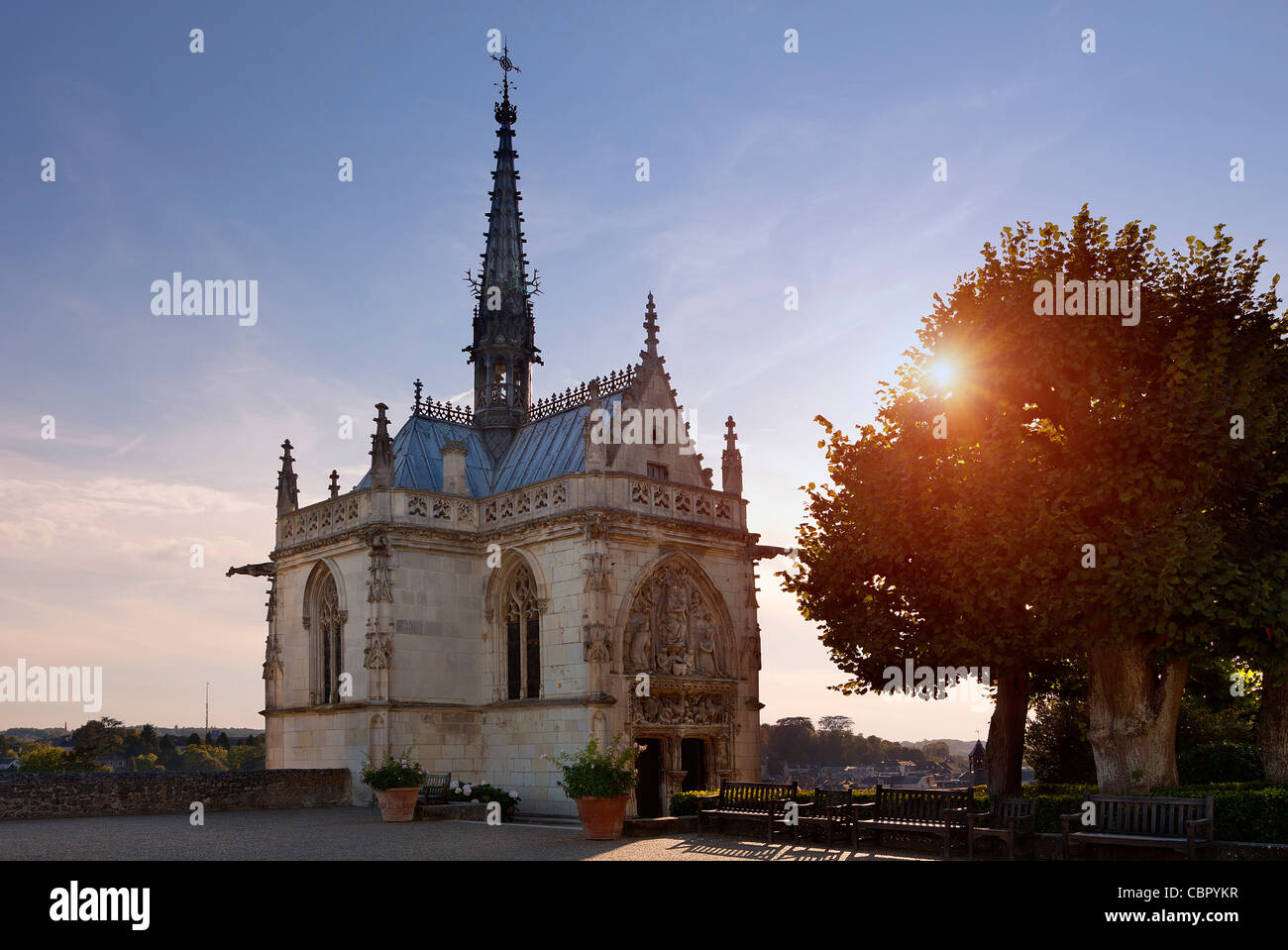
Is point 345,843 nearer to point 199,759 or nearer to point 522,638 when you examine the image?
point 522,638

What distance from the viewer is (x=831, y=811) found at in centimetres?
2023

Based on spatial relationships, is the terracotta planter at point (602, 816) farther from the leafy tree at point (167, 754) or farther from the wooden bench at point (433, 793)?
the leafy tree at point (167, 754)

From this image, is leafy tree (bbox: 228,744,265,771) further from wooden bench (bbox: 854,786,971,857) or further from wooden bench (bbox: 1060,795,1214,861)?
wooden bench (bbox: 1060,795,1214,861)

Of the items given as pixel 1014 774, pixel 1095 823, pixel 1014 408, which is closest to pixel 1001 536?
pixel 1014 408

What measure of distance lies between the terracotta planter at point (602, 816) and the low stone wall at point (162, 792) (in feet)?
36.5

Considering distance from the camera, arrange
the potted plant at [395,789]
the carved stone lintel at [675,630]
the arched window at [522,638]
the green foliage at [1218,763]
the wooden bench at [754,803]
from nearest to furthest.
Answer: the wooden bench at [754,803] < the potted plant at [395,789] < the green foliage at [1218,763] < the carved stone lintel at [675,630] < the arched window at [522,638]

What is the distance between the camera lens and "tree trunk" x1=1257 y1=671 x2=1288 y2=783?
20922 mm

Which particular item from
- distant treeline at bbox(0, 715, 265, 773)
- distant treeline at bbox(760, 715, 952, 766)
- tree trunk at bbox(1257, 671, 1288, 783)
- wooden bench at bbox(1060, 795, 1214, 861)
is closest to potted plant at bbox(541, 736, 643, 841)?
wooden bench at bbox(1060, 795, 1214, 861)

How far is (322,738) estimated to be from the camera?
32250mm

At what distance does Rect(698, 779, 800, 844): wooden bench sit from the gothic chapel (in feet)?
21.5

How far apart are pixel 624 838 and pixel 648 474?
12516 mm

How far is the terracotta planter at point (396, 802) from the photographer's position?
2570 centimetres

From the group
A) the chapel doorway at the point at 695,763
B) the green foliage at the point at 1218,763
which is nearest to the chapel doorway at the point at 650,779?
the chapel doorway at the point at 695,763
